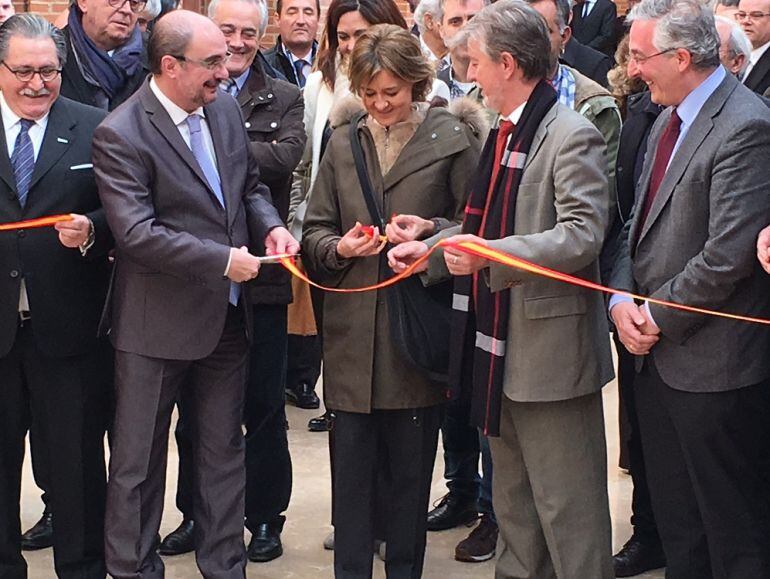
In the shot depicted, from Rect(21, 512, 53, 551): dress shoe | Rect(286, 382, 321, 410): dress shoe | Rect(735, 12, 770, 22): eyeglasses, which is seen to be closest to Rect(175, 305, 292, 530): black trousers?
Rect(21, 512, 53, 551): dress shoe

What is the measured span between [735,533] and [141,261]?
1985 millimetres

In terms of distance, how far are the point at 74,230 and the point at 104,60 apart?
112 cm

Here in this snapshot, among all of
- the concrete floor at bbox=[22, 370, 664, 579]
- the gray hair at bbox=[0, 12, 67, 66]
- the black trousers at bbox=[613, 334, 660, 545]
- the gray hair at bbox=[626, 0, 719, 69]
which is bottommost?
the concrete floor at bbox=[22, 370, 664, 579]

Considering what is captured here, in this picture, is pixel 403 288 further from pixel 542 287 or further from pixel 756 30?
pixel 756 30

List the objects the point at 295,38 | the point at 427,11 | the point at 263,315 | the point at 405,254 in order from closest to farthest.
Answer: the point at 405,254
the point at 263,315
the point at 427,11
the point at 295,38

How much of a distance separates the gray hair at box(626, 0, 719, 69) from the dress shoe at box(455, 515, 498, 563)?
205 centimetres

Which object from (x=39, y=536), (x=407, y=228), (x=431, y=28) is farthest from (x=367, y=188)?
(x=431, y=28)

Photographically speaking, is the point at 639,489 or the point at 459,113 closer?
the point at 459,113

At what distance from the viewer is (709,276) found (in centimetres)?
365

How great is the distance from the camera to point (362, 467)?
14.3 feet

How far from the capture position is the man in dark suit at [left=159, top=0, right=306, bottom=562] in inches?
187

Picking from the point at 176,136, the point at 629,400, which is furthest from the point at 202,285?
the point at 629,400

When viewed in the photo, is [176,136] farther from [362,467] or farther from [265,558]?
[265,558]

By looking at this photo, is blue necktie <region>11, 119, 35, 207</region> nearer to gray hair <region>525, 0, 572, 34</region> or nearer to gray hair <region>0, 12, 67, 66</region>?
gray hair <region>0, 12, 67, 66</region>
